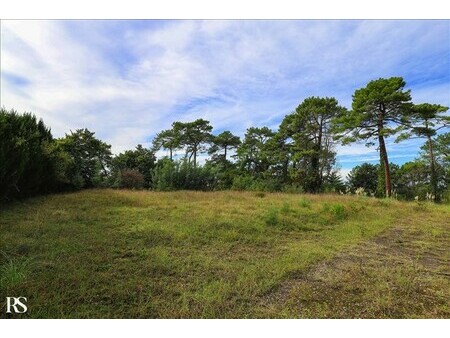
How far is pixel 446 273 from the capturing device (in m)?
3.48

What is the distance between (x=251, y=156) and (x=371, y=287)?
2370 cm

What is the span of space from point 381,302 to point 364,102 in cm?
1808

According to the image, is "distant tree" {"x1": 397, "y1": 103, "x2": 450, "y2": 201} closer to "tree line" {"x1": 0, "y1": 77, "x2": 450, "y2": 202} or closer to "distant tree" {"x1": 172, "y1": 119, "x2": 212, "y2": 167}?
"tree line" {"x1": 0, "y1": 77, "x2": 450, "y2": 202}

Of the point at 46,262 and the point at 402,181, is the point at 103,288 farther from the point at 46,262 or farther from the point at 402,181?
the point at 402,181

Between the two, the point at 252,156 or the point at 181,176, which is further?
the point at 252,156

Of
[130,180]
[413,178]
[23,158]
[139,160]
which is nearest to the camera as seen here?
[23,158]

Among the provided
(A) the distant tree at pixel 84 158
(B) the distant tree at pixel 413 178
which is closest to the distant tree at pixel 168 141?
(A) the distant tree at pixel 84 158

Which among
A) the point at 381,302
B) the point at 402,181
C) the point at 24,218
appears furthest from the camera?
the point at 402,181

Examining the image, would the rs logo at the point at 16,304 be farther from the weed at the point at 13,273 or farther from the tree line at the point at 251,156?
the tree line at the point at 251,156

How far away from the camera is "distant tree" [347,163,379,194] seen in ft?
92.5

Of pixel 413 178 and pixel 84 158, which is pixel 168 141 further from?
pixel 413 178

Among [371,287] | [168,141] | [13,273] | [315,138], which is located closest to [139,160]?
[168,141]

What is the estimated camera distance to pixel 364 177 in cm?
2880

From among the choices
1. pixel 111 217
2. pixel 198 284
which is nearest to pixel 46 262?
pixel 198 284
